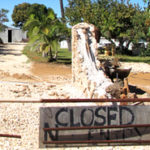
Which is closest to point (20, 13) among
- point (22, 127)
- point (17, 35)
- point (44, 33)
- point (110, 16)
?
point (17, 35)

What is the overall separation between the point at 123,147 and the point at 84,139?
0.67m

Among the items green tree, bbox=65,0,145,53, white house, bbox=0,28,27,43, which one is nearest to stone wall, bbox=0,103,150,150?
green tree, bbox=65,0,145,53

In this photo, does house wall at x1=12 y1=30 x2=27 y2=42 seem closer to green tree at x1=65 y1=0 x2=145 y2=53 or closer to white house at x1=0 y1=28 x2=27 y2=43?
white house at x1=0 y1=28 x2=27 y2=43

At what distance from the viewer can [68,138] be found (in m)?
4.52

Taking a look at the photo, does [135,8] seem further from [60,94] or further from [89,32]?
[60,94]

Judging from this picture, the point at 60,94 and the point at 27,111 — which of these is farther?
the point at 60,94

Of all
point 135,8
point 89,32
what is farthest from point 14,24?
point 89,32

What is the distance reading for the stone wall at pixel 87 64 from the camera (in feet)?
24.0

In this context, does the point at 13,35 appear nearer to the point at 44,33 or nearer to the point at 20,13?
the point at 20,13

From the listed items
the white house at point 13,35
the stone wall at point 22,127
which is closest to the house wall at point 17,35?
the white house at point 13,35

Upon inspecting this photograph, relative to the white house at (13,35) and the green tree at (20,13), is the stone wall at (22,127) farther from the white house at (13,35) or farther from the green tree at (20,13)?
the green tree at (20,13)

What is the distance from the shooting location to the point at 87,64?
8.20 meters

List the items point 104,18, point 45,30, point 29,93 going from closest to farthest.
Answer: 1. point 29,93
2. point 45,30
3. point 104,18

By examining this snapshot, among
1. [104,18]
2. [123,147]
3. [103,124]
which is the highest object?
[104,18]
